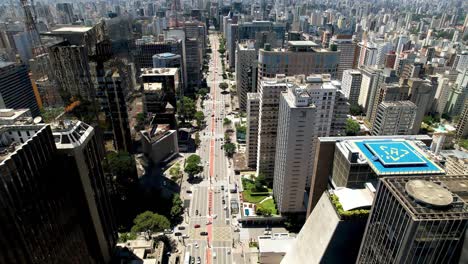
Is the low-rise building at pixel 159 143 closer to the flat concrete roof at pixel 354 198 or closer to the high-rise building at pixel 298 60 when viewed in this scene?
the high-rise building at pixel 298 60

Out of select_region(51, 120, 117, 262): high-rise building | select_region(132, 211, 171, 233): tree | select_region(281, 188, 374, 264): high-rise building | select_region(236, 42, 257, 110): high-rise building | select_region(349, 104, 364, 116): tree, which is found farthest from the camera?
select_region(349, 104, 364, 116): tree

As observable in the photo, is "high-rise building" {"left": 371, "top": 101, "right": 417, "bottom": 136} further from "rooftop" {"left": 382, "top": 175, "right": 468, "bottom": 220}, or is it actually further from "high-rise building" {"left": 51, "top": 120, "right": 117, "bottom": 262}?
"high-rise building" {"left": 51, "top": 120, "right": 117, "bottom": 262}

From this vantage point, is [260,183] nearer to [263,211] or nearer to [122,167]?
[263,211]

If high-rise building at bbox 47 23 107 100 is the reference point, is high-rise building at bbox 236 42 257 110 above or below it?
below

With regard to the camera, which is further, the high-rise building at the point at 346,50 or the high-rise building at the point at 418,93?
the high-rise building at the point at 346,50

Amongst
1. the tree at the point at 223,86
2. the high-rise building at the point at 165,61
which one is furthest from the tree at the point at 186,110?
the tree at the point at 223,86

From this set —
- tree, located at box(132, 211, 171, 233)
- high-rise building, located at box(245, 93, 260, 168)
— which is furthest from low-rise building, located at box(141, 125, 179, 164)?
tree, located at box(132, 211, 171, 233)

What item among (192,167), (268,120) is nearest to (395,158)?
(268,120)

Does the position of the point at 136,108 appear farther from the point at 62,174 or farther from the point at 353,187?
the point at 353,187
